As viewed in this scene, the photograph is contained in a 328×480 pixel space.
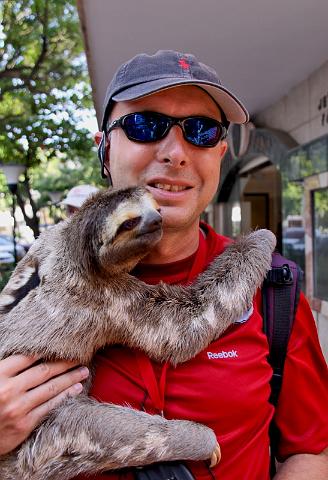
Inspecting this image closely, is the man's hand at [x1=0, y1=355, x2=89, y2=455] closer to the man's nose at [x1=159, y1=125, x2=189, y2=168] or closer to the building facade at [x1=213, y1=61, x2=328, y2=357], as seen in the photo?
the man's nose at [x1=159, y1=125, x2=189, y2=168]

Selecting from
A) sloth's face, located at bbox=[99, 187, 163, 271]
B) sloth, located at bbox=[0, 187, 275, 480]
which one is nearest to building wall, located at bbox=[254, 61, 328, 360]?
sloth, located at bbox=[0, 187, 275, 480]

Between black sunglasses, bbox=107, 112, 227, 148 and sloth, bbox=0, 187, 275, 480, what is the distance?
7.9 inches

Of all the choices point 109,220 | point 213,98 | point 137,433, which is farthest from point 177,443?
point 213,98

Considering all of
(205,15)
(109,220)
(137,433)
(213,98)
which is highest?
(205,15)

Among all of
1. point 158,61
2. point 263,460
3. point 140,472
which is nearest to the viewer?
point 140,472

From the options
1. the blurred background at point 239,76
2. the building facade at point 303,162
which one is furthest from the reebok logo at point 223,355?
the building facade at point 303,162

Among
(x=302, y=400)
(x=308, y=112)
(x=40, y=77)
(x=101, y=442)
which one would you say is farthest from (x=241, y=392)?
(x=40, y=77)

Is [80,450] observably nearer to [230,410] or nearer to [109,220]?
[230,410]

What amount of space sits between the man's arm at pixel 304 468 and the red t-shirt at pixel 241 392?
0.03 metres

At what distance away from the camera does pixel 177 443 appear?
1483 mm

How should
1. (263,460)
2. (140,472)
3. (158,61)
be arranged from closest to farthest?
(140,472) → (263,460) → (158,61)

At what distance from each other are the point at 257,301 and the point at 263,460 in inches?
21.4

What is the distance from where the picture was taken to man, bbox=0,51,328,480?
146 centimetres

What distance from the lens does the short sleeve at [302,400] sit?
1.62m
